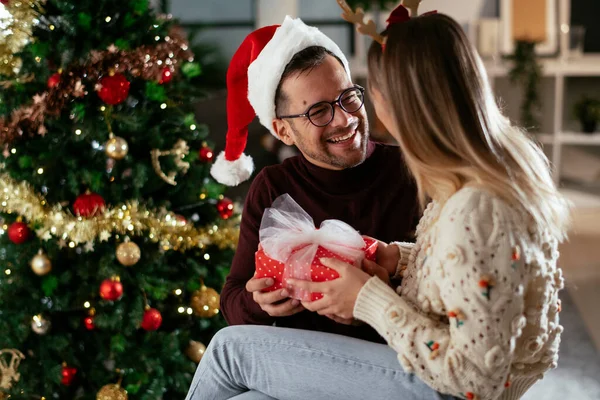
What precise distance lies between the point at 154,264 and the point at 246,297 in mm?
683

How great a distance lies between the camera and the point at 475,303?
1073 millimetres

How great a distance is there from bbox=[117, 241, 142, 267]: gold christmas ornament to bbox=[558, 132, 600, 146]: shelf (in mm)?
4423

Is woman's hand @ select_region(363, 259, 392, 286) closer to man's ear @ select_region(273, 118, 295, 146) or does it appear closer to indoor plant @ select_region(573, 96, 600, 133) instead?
man's ear @ select_region(273, 118, 295, 146)

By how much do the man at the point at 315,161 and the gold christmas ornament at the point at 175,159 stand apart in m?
0.50

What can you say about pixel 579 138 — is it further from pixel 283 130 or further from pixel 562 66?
pixel 283 130

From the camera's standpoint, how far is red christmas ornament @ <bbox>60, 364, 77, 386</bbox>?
2209mm

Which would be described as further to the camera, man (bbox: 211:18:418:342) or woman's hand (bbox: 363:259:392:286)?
man (bbox: 211:18:418:342)

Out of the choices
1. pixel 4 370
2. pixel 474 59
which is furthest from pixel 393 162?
pixel 4 370

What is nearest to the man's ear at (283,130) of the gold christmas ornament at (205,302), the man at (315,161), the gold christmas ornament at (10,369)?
the man at (315,161)

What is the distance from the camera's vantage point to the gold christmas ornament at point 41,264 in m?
2.17

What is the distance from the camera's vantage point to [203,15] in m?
5.57

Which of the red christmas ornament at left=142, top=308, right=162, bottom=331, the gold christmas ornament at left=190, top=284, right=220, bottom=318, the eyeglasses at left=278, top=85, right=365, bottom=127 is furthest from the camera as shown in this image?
the gold christmas ornament at left=190, top=284, right=220, bottom=318

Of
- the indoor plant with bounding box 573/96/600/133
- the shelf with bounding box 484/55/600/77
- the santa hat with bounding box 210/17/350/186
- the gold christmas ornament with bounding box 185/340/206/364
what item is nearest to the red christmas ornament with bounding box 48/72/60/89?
the santa hat with bounding box 210/17/350/186

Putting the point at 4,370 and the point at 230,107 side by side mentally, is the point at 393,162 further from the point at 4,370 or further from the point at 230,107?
the point at 4,370
